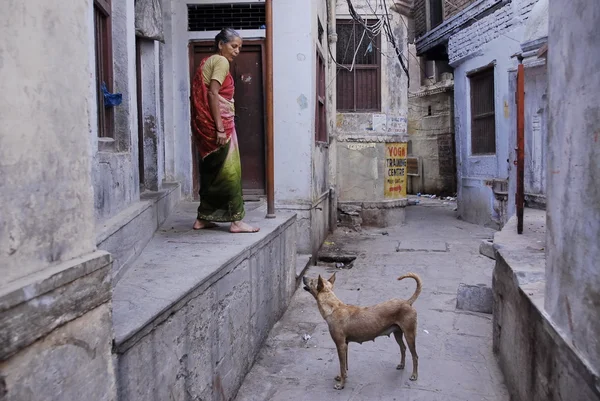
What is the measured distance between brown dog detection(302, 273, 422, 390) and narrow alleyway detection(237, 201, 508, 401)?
290mm

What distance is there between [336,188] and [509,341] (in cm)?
774

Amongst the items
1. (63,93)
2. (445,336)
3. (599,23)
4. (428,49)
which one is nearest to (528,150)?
(445,336)

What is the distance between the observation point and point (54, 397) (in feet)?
6.35

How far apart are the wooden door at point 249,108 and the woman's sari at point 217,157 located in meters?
2.82

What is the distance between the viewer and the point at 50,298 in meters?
1.93

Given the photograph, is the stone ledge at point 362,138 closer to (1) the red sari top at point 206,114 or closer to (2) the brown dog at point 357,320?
(1) the red sari top at point 206,114

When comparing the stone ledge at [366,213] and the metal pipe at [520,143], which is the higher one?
the metal pipe at [520,143]

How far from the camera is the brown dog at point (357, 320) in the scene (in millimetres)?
4168

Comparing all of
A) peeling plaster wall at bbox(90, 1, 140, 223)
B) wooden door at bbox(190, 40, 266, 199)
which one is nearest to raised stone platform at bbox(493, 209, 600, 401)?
peeling plaster wall at bbox(90, 1, 140, 223)

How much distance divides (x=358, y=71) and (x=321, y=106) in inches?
96.9

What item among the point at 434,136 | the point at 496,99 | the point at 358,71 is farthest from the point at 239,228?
the point at 434,136

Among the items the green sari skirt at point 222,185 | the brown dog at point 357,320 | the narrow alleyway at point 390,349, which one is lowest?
the narrow alleyway at point 390,349

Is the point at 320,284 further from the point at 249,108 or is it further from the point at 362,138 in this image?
the point at 362,138

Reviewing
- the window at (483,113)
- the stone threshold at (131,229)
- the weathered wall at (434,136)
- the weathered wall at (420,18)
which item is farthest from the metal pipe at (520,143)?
the weathered wall at (434,136)
